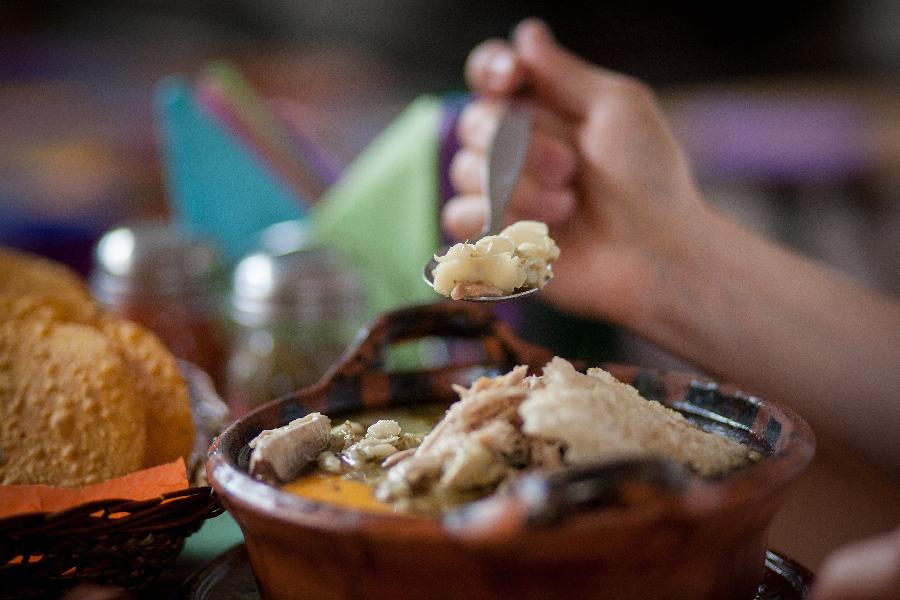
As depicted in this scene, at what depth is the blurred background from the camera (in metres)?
3.31

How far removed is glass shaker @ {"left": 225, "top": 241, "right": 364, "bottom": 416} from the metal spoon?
0.43m

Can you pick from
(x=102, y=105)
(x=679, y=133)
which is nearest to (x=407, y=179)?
(x=679, y=133)

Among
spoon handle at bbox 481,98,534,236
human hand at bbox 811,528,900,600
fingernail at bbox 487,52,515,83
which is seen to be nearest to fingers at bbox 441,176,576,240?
spoon handle at bbox 481,98,534,236

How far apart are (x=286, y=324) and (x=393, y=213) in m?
0.37

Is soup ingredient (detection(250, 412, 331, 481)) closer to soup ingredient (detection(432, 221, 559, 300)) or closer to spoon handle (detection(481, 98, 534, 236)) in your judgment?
soup ingredient (detection(432, 221, 559, 300))

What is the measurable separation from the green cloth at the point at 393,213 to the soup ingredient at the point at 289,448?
95 cm

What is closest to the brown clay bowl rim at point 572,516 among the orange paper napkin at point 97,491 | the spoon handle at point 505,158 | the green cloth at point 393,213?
the orange paper napkin at point 97,491

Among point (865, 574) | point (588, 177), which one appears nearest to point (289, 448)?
point (865, 574)

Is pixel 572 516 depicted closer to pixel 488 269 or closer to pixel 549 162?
pixel 488 269

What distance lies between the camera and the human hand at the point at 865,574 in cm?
56

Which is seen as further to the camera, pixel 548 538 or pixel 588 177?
pixel 588 177

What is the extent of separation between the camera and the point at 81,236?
2773mm

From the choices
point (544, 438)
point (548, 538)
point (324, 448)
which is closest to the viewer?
point (548, 538)

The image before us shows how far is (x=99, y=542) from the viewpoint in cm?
→ 77
